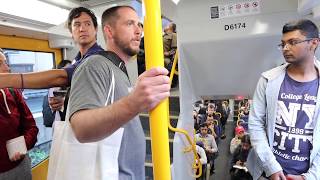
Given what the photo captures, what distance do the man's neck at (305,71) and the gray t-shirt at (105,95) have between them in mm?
1607

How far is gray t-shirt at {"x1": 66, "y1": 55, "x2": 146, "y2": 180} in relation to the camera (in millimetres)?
1004

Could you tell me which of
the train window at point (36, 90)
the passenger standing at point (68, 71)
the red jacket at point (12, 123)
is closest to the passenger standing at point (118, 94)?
the passenger standing at point (68, 71)

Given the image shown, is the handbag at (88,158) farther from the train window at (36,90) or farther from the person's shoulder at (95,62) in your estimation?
the train window at (36,90)

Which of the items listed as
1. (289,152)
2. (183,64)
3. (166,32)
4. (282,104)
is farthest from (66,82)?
(166,32)

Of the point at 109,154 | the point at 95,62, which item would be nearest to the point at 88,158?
the point at 109,154

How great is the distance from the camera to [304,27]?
2129mm

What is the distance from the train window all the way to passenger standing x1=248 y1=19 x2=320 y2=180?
10.9 feet

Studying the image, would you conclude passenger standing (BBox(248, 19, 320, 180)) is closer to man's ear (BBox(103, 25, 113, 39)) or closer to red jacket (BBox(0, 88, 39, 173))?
man's ear (BBox(103, 25, 113, 39))

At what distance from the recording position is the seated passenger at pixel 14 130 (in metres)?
2.48

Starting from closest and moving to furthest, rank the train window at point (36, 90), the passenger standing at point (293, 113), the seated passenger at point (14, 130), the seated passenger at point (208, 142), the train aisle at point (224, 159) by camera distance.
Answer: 1. the passenger standing at point (293, 113)
2. the seated passenger at point (14, 130)
3. the train window at point (36, 90)
4. the seated passenger at point (208, 142)
5. the train aisle at point (224, 159)

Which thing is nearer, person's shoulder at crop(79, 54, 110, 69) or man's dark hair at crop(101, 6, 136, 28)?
person's shoulder at crop(79, 54, 110, 69)

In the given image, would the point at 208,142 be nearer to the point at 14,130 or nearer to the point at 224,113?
the point at 224,113

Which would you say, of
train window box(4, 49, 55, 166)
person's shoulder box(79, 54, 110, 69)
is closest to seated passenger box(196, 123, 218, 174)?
train window box(4, 49, 55, 166)

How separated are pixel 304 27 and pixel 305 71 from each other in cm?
37
